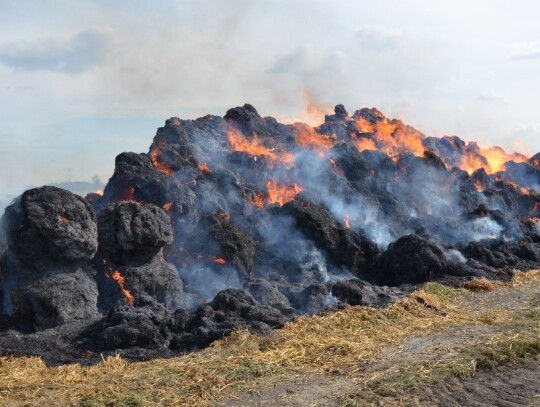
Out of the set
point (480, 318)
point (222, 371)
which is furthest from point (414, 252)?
point (222, 371)

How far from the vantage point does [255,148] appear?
1150 inches

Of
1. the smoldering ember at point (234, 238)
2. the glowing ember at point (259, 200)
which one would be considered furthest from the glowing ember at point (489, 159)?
the glowing ember at point (259, 200)

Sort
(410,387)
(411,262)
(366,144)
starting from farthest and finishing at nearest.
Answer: (366,144), (411,262), (410,387)

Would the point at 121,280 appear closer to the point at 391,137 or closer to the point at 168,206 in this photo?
the point at 168,206

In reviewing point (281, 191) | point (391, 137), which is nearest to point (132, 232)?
point (281, 191)

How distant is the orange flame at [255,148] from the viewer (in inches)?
1125

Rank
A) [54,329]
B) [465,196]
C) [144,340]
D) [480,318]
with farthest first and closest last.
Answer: [465,196] → [480,318] → [54,329] → [144,340]

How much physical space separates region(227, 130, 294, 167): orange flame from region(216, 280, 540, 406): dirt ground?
17265mm

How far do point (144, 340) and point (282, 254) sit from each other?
10.3m

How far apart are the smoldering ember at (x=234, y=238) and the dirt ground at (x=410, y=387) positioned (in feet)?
11.1

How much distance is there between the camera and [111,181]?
73.5 ft

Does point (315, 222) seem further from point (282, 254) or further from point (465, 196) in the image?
point (465, 196)

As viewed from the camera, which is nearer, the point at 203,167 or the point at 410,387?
the point at 410,387

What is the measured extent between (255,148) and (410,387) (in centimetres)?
2052
